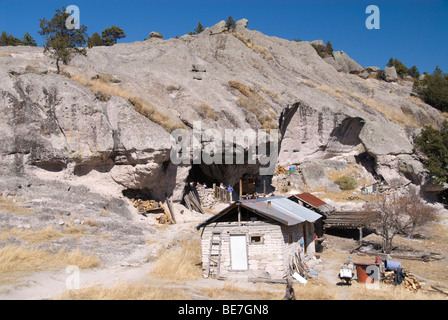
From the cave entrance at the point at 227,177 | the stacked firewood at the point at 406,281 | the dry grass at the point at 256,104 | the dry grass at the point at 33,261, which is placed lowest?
the stacked firewood at the point at 406,281

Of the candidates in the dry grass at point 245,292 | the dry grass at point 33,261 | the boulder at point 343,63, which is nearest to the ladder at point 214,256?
the dry grass at point 245,292

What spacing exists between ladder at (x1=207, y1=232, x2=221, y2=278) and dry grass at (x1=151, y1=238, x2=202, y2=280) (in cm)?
66

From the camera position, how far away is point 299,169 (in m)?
42.0

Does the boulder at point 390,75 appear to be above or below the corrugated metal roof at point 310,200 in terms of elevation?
above

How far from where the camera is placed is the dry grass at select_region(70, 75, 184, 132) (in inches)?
1141

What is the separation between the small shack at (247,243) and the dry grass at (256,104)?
56.5ft

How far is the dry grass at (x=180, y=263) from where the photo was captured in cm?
1664

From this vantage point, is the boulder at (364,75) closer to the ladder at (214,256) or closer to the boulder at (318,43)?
the boulder at (318,43)

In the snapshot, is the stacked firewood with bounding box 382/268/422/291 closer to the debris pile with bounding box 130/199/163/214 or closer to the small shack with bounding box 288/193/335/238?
the small shack with bounding box 288/193/335/238

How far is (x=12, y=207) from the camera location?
67.3 feet
